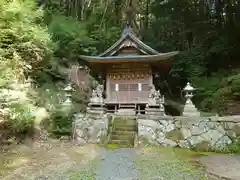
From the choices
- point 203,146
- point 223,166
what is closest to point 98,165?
point 223,166

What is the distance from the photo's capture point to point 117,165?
6188mm

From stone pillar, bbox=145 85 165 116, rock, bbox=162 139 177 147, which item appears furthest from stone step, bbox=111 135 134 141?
stone pillar, bbox=145 85 165 116

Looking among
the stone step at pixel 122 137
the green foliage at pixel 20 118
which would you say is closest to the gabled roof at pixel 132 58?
the stone step at pixel 122 137

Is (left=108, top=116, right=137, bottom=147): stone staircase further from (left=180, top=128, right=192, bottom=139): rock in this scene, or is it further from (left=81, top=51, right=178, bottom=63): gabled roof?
(left=81, top=51, right=178, bottom=63): gabled roof

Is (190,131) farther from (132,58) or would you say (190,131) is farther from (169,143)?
(132,58)

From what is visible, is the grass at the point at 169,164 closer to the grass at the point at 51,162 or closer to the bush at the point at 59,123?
the grass at the point at 51,162

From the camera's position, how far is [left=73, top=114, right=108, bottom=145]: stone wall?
9383 millimetres

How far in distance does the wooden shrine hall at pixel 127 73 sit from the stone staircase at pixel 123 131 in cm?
182

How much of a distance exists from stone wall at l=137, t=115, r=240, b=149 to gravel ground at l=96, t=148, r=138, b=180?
1356mm

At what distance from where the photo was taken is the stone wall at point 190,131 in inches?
329

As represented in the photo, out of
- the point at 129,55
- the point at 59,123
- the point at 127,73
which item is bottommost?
the point at 59,123

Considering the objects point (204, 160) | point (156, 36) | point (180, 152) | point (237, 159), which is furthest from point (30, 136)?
point (156, 36)

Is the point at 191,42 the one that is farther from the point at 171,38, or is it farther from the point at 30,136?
the point at 30,136

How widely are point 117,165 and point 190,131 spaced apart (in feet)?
12.0
